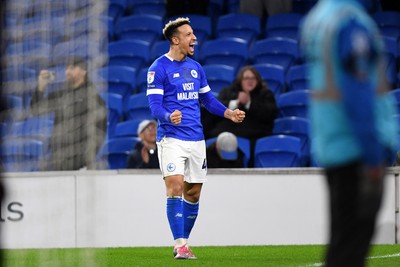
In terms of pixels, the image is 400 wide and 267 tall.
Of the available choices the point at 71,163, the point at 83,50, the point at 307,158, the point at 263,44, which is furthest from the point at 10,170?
the point at 263,44

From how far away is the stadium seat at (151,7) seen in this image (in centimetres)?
1850

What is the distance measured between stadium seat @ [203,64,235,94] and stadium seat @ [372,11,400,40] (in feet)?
7.72

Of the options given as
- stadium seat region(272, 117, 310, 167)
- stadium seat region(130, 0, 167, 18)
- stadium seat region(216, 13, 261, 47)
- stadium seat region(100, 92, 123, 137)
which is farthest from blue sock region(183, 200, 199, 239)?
stadium seat region(130, 0, 167, 18)

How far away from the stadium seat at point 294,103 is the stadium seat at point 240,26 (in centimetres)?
236

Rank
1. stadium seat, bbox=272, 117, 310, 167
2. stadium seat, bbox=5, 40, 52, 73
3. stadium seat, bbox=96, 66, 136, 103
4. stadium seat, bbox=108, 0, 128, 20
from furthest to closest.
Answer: stadium seat, bbox=108, 0, 128, 20, stadium seat, bbox=96, 66, 136, 103, stadium seat, bbox=272, 117, 310, 167, stadium seat, bbox=5, 40, 52, 73

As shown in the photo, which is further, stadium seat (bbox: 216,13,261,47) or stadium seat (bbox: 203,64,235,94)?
stadium seat (bbox: 216,13,261,47)

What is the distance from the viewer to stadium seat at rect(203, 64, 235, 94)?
1569 cm

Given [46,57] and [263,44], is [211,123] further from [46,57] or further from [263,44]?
[46,57]

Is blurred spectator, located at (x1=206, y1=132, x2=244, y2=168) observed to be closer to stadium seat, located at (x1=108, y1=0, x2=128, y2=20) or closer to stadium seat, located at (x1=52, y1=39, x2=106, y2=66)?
stadium seat, located at (x1=52, y1=39, x2=106, y2=66)

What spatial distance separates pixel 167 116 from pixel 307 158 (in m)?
4.89

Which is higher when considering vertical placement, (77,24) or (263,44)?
(263,44)

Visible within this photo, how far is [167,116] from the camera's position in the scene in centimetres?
952

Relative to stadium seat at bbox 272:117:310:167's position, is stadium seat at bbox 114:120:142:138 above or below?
above

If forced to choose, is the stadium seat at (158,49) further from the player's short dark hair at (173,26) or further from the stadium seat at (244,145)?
the player's short dark hair at (173,26)
